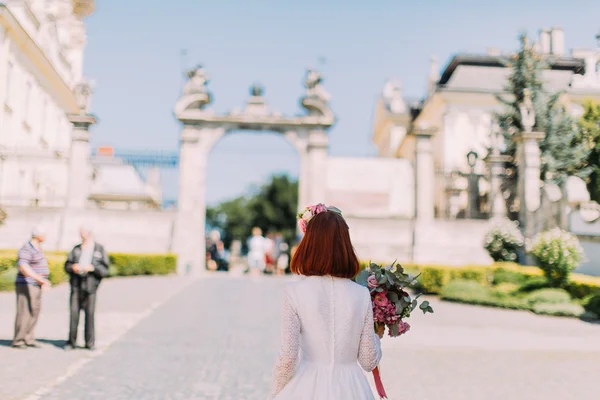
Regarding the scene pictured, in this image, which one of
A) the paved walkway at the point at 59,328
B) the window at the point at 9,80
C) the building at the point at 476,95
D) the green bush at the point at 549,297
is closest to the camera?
the paved walkway at the point at 59,328

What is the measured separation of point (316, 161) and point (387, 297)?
21.2m

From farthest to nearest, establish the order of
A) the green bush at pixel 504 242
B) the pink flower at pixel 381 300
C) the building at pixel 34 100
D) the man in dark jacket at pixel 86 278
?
the building at pixel 34 100 < the green bush at pixel 504 242 < the man in dark jacket at pixel 86 278 < the pink flower at pixel 381 300

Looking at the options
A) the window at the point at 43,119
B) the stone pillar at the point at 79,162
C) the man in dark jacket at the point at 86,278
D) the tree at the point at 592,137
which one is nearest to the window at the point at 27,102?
the window at the point at 43,119

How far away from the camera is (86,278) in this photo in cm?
893

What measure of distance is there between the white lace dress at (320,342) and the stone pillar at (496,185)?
2079 cm

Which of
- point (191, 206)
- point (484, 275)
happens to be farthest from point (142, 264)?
point (484, 275)

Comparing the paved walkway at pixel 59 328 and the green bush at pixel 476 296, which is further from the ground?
the green bush at pixel 476 296

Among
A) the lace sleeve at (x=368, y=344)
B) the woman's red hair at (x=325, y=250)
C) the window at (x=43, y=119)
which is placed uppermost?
the window at (x=43, y=119)

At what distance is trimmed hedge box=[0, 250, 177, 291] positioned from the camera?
15.4 metres

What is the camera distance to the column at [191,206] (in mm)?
23672

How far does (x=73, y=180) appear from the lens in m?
22.7

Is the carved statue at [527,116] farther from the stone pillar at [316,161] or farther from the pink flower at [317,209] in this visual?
the pink flower at [317,209]

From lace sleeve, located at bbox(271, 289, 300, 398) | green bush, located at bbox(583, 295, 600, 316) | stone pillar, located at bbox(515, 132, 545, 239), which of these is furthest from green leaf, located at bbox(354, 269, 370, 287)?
Answer: stone pillar, located at bbox(515, 132, 545, 239)

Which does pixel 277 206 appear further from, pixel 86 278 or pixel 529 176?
pixel 86 278
